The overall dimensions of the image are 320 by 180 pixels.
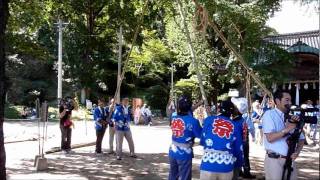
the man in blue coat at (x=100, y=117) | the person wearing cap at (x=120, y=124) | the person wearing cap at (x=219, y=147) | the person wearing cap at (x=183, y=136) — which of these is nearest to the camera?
the person wearing cap at (x=219, y=147)

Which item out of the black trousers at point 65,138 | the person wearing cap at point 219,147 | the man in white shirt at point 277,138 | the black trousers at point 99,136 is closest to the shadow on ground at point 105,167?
the black trousers at point 99,136

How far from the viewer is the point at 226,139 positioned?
5742mm

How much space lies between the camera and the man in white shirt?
511 cm

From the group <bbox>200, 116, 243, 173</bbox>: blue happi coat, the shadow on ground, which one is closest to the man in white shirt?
<bbox>200, 116, 243, 173</bbox>: blue happi coat

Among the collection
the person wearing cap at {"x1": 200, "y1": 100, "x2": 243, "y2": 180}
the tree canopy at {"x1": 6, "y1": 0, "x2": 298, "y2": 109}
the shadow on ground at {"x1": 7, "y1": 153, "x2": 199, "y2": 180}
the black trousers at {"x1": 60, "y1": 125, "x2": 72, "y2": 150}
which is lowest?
the shadow on ground at {"x1": 7, "y1": 153, "x2": 199, "y2": 180}

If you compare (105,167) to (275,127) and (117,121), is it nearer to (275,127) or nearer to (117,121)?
(117,121)

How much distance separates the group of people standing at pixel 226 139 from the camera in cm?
512

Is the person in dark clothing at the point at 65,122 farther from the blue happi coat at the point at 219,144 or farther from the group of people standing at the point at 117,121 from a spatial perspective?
the blue happi coat at the point at 219,144

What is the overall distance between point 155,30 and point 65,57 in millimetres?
8315

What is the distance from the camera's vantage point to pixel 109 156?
13.8m

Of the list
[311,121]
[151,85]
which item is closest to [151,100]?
[151,85]

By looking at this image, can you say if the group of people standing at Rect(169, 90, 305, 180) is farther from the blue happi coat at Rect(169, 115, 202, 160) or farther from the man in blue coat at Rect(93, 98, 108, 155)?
the man in blue coat at Rect(93, 98, 108, 155)

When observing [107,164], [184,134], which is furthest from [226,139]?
[107,164]

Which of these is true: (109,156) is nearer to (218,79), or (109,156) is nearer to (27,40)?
(27,40)
